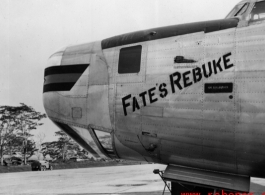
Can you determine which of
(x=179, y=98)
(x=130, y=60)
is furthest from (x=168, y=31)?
(x=179, y=98)

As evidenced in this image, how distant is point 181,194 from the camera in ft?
20.2

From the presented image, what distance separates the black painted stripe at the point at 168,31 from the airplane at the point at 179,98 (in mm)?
16

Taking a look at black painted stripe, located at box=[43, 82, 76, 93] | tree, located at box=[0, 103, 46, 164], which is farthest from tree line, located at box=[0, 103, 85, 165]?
black painted stripe, located at box=[43, 82, 76, 93]

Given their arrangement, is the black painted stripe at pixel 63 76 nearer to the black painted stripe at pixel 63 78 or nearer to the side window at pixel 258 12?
the black painted stripe at pixel 63 78

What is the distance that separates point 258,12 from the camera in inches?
216

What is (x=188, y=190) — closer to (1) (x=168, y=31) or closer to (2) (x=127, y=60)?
(2) (x=127, y=60)

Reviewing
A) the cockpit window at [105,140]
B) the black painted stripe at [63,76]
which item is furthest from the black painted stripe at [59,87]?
the cockpit window at [105,140]

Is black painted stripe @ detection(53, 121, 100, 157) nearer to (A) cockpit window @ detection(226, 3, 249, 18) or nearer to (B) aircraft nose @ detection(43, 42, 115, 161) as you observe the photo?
(B) aircraft nose @ detection(43, 42, 115, 161)

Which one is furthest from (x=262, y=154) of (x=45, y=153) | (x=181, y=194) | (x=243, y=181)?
(x=45, y=153)

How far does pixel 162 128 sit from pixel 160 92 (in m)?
0.57

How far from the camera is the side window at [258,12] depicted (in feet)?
17.6

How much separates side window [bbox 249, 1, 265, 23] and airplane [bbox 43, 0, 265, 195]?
0.02 meters

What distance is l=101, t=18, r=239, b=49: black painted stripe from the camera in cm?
527

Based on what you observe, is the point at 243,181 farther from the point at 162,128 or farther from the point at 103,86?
the point at 103,86
